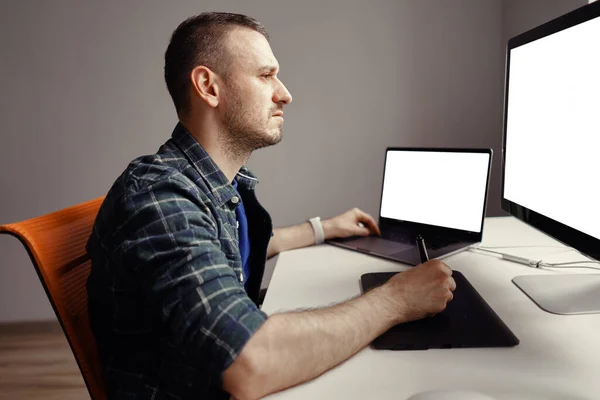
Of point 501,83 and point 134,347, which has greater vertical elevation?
point 501,83

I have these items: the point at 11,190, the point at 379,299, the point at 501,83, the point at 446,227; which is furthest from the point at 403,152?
the point at 11,190

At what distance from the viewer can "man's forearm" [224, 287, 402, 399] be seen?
613mm

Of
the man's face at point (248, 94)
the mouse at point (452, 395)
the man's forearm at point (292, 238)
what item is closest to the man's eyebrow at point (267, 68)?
the man's face at point (248, 94)

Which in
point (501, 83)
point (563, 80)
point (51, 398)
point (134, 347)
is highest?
point (501, 83)

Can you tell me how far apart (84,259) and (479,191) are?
947 mm

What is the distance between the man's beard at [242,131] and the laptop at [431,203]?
392mm

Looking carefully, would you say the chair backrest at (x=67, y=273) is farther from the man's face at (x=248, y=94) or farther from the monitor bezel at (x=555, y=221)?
the monitor bezel at (x=555, y=221)

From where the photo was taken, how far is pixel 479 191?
1286 mm

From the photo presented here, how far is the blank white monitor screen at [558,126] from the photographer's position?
75 cm

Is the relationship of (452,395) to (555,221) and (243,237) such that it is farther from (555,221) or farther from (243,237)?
(243,237)

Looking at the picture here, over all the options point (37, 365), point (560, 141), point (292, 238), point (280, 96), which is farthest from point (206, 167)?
point (37, 365)

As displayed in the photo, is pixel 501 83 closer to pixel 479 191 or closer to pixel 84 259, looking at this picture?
pixel 479 191

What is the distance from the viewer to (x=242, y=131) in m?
1.02

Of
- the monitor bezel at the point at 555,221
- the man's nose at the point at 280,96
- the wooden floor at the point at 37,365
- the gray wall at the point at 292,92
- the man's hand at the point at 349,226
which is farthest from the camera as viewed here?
the gray wall at the point at 292,92
